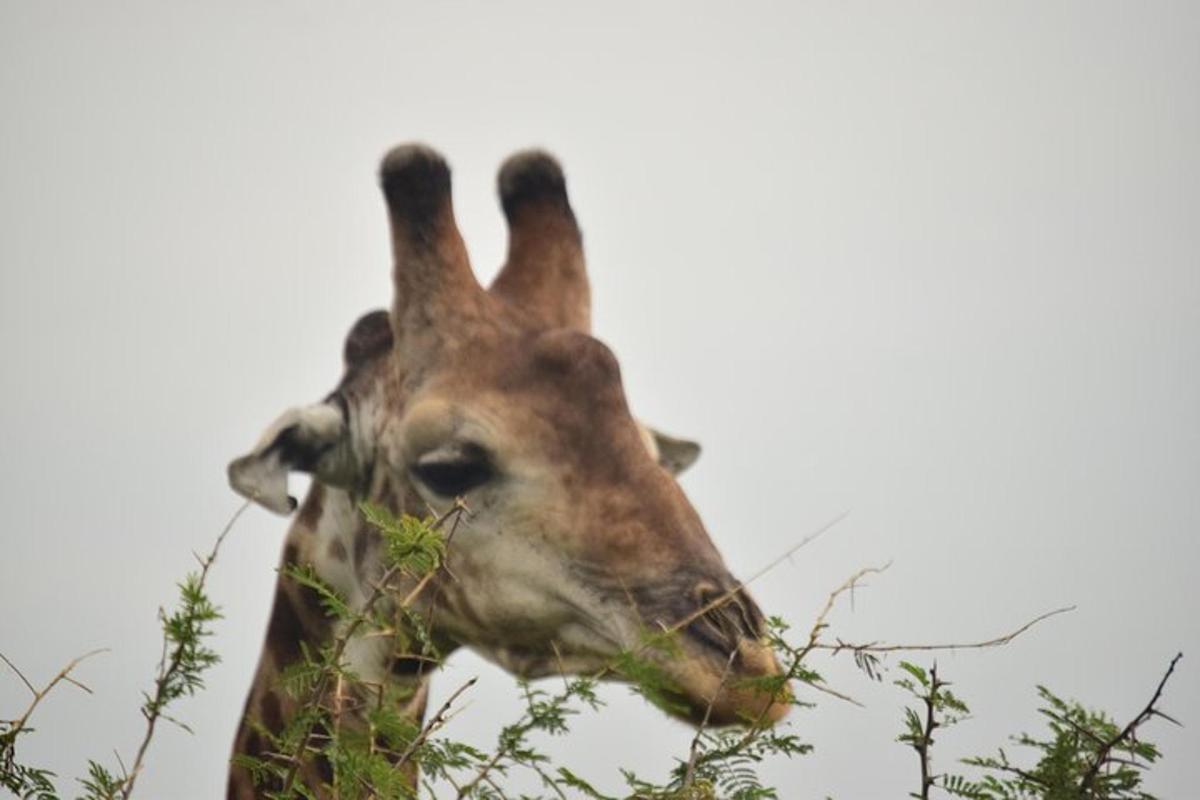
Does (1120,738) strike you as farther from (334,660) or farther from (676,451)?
(676,451)

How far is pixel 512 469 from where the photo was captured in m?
4.00

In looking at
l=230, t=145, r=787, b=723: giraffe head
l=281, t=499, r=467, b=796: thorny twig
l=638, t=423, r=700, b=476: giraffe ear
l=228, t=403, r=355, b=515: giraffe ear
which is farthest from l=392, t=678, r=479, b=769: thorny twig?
l=638, t=423, r=700, b=476: giraffe ear

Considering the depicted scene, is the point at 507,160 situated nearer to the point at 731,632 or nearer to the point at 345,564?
the point at 345,564

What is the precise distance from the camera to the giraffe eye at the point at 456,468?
4059mm

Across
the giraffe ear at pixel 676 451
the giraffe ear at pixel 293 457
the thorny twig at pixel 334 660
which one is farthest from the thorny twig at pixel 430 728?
the giraffe ear at pixel 676 451

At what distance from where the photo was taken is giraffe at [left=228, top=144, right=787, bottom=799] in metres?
3.65

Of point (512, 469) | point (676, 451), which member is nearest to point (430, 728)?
point (512, 469)

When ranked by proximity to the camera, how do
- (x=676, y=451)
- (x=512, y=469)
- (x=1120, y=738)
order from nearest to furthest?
(x=1120, y=738) → (x=512, y=469) → (x=676, y=451)

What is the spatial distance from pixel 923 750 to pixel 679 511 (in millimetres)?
1945

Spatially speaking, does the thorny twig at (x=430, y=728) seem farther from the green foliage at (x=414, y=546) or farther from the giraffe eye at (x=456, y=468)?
the giraffe eye at (x=456, y=468)

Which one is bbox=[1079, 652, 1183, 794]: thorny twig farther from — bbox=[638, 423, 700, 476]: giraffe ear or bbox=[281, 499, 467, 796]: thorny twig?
bbox=[638, 423, 700, 476]: giraffe ear

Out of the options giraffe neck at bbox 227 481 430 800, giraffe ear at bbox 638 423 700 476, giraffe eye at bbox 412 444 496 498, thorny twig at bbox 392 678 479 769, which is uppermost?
giraffe ear at bbox 638 423 700 476

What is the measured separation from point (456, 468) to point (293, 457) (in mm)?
583

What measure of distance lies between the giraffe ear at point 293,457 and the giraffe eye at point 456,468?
43 cm
